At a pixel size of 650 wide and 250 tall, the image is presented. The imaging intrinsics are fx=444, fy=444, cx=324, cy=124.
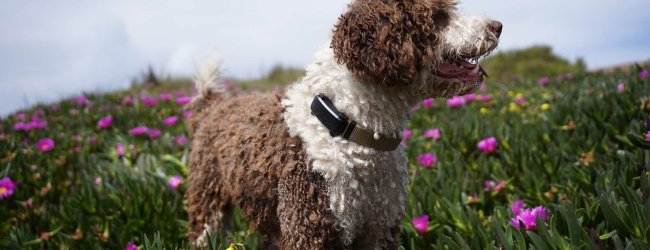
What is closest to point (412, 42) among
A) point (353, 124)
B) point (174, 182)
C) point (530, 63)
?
point (353, 124)

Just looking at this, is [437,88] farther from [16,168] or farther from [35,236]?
[16,168]

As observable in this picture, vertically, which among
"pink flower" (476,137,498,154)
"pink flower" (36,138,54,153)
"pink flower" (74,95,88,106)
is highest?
"pink flower" (476,137,498,154)

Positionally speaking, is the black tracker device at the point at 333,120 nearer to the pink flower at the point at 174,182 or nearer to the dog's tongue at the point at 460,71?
the dog's tongue at the point at 460,71

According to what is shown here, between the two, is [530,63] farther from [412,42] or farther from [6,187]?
[6,187]

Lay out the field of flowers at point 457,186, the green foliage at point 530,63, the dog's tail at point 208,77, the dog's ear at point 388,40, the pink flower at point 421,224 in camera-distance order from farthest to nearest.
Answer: the green foliage at point 530,63 < the dog's tail at point 208,77 < the pink flower at point 421,224 < the field of flowers at point 457,186 < the dog's ear at point 388,40

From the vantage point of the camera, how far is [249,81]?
1473 centimetres

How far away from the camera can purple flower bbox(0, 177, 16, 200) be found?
3.39 metres

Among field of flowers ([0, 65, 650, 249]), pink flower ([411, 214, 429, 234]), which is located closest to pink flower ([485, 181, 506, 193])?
field of flowers ([0, 65, 650, 249])

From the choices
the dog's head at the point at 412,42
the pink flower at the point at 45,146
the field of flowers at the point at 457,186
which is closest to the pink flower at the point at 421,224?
the field of flowers at the point at 457,186

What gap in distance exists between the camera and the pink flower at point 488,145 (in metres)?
3.60

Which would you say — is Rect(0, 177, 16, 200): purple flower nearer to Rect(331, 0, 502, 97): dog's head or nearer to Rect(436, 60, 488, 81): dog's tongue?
Rect(331, 0, 502, 97): dog's head

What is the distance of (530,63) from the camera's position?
1282cm

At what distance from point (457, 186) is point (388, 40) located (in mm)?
1703

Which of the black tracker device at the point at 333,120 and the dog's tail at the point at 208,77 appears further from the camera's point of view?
the dog's tail at the point at 208,77
